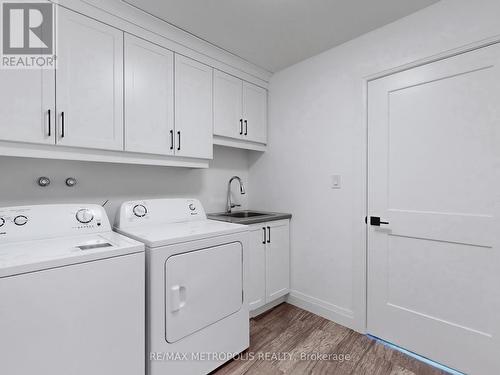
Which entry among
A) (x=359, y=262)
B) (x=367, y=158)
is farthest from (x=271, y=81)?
(x=359, y=262)

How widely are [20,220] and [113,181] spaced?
646 millimetres

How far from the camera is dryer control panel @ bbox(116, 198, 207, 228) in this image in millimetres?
1788

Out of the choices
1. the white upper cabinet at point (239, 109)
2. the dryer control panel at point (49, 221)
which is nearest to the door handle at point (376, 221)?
the white upper cabinet at point (239, 109)

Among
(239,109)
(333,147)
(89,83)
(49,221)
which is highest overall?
(239,109)

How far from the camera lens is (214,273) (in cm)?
159

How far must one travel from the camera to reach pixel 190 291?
1470 millimetres

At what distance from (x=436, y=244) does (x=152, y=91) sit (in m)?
2.26

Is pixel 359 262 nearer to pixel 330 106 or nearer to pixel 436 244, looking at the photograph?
pixel 436 244

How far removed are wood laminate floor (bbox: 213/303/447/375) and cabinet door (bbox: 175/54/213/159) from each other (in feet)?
5.12

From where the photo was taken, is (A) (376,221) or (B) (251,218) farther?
(B) (251,218)

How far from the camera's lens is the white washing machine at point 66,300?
39.4 inches

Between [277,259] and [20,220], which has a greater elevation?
[20,220]

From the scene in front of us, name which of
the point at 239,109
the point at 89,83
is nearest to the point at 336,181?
the point at 239,109

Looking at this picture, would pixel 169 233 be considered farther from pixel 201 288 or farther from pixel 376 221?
pixel 376 221
